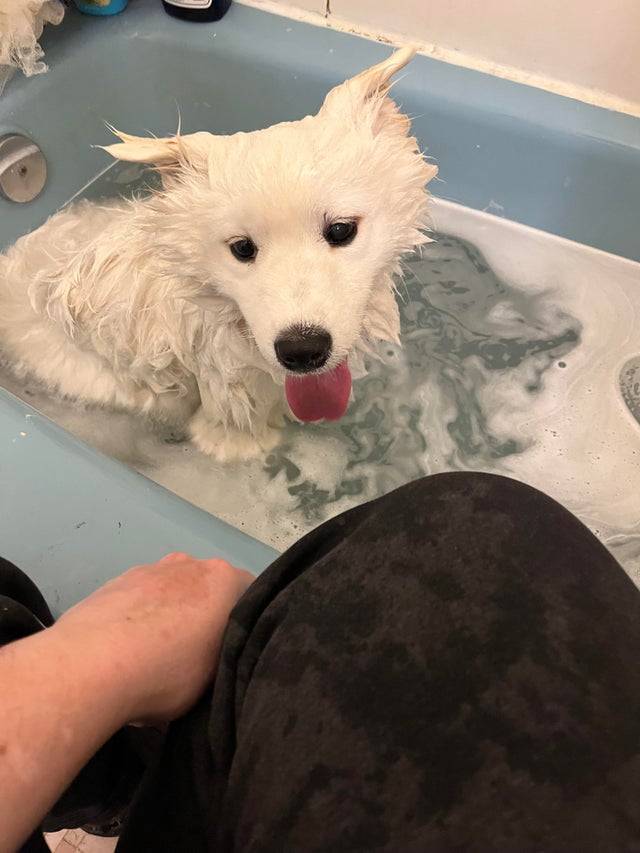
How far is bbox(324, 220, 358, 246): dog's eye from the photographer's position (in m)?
0.85

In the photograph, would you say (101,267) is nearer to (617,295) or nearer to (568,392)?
(568,392)

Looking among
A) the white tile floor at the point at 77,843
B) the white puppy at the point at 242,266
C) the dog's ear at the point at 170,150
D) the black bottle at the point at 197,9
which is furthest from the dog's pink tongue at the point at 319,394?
the black bottle at the point at 197,9

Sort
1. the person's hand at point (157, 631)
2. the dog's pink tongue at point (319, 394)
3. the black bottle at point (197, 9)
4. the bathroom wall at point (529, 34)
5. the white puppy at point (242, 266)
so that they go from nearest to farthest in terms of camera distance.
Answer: the person's hand at point (157, 631) → the white puppy at point (242, 266) → the dog's pink tongue at point (319, 394) → the bathroom wall at point (529, 34) → the black bottle at point (197, 9)

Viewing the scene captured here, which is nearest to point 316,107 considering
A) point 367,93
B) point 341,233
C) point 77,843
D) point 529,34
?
point 529,34

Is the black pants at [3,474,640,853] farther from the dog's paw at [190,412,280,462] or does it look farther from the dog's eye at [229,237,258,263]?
the dog's paw at [190,412,280,462]

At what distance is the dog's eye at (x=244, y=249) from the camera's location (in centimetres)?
86

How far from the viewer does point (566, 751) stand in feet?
1.68

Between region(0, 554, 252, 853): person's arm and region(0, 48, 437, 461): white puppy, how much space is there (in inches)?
12.3

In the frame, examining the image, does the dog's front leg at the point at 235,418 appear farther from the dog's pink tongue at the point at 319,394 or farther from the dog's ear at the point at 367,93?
the dog's ear at the point at 367,93

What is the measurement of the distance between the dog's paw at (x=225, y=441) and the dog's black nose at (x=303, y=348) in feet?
1.62

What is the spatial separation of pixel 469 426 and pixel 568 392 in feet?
0.77

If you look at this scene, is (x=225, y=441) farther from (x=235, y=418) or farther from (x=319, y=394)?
(x=319, y=394)

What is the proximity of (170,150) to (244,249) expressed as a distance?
15 cm

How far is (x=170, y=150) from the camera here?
0.87 metres
